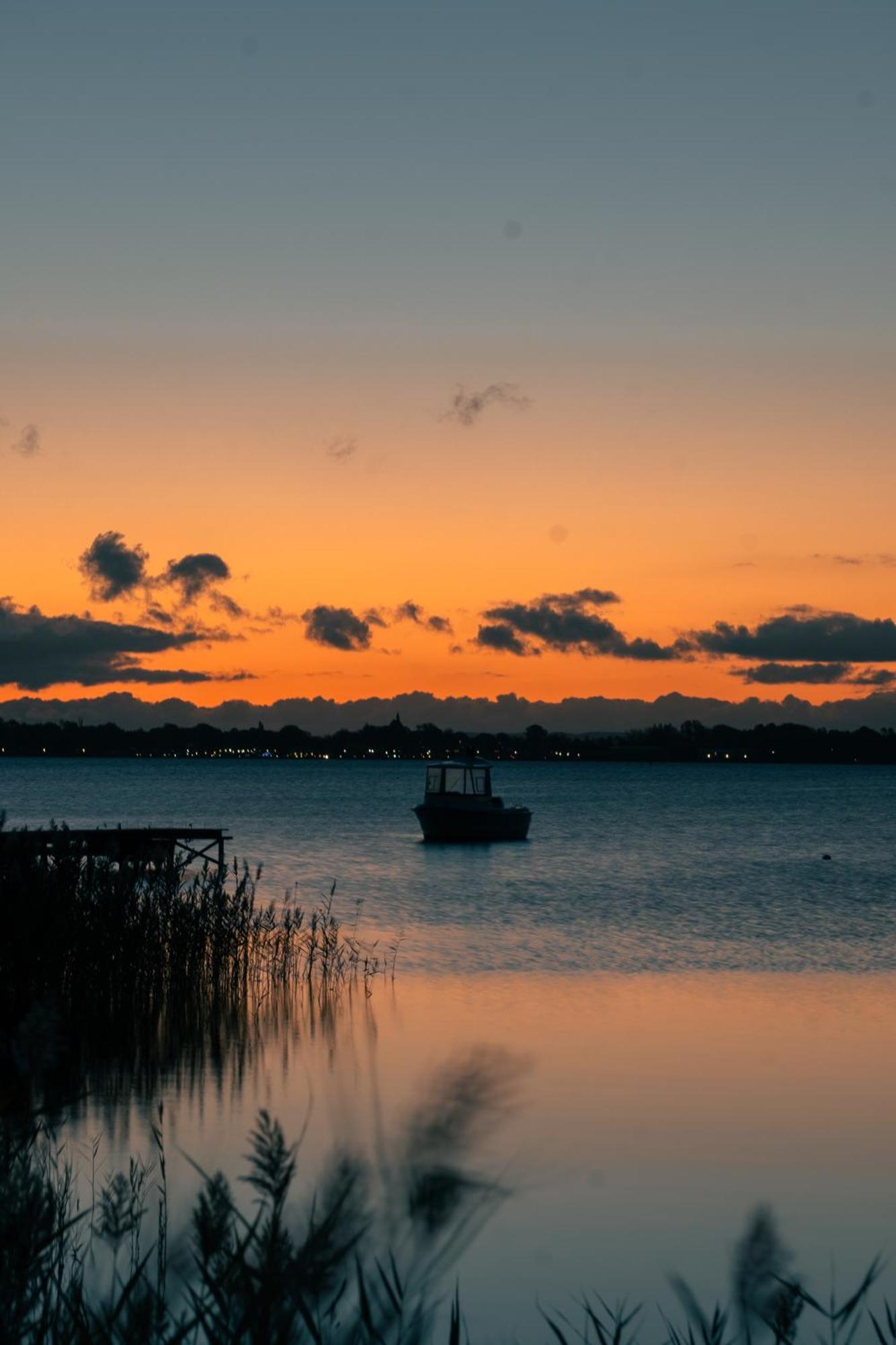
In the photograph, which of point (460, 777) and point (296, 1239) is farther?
point (460, 777)

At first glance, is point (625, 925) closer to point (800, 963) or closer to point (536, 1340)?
point (800, 963)

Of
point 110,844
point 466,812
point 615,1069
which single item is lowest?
point 615,1069

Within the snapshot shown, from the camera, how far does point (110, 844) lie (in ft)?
105

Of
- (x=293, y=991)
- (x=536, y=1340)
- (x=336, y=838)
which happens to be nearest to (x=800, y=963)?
(x=293, y=991)

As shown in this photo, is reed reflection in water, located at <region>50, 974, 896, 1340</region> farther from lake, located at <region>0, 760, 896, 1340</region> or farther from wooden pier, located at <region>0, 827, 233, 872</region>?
wooden pier, located at <region>0, 827, 233, 872</region>

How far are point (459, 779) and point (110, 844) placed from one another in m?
41.7

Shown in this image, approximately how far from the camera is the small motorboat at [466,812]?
6912cm

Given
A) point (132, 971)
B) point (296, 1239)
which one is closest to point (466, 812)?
Answer: point (132, 971)

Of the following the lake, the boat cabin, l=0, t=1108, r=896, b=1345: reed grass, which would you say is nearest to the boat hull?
the boat cabin

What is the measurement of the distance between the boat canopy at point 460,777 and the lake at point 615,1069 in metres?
11.3

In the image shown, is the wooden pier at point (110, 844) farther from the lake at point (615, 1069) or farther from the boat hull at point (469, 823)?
the boat hull at point (469, 823)

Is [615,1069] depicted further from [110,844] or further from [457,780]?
[457,780]

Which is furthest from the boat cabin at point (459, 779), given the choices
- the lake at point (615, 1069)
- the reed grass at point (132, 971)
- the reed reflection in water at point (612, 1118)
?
the reed grass at point (132, 971)

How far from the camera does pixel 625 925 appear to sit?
42.8 metres
